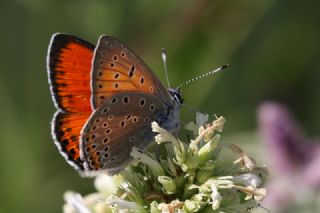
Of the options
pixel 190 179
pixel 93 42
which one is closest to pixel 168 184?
pixel 190 179

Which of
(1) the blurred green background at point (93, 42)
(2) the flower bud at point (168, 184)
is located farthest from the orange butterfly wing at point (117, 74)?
(1) the blurred green background at point (93, 42)

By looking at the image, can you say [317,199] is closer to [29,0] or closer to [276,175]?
[276,175]

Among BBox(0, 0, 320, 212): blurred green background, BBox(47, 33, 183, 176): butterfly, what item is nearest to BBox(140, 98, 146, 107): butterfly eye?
BBox(47, 33, 183, 176): butterfly

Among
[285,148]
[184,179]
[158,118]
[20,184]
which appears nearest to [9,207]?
[20,184]

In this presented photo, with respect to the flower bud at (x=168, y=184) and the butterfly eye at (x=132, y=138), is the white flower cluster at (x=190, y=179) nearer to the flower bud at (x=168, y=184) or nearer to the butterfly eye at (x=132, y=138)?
the flower bud at (x=168, y=184)

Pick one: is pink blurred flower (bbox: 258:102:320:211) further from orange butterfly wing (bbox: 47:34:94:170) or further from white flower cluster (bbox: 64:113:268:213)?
orange butterfly wing (bbox: 47:34:94:170)

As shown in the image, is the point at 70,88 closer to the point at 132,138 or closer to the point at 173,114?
the point at 132,138
